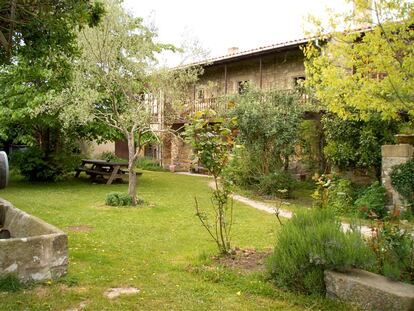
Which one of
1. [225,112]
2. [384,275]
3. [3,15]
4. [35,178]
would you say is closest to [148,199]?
[225,112]

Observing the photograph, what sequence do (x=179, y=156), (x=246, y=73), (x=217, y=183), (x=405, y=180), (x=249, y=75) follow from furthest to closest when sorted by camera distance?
(x=179, y=156)
(x=246, y=73)
(x=249, y=75)
(x=405, y=180)
(x=217, y=183)

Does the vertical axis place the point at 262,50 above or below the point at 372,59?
above

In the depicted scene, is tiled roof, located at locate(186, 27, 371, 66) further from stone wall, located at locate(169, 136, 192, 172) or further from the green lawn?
the green lawn

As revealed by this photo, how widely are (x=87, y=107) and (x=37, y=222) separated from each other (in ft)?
18.1

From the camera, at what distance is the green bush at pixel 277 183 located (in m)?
12.9

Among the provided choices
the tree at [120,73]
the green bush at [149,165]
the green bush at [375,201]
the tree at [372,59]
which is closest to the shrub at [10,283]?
the tree at [372,59]

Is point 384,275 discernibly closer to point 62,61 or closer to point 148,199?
point 62,61

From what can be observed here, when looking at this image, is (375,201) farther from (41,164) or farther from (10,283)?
(41,164)

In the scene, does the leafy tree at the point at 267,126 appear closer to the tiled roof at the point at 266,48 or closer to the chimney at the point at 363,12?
the tiled roof at the point at 266,48

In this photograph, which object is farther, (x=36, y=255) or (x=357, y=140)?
(x=357, y=140)

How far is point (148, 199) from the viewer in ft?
38.9

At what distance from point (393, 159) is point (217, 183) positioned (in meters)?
4.48

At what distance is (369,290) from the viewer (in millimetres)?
3906

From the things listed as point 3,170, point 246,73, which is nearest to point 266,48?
point 246,73
